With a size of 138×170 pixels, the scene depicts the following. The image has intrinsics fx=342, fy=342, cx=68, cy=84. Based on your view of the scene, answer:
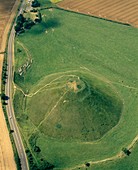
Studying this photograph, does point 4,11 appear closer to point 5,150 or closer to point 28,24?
point 28,24

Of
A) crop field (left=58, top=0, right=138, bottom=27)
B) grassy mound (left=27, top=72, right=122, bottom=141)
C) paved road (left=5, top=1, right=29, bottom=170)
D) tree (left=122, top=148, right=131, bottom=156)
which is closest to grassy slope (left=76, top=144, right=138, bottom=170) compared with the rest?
tree (left=122, top=148, right=131, bottom=156)

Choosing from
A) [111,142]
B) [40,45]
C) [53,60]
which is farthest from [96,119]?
[40,45]

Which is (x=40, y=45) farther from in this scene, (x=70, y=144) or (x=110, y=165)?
(x=110, y=165)

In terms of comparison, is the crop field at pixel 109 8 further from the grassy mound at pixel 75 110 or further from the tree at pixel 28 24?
the grassy mound at pixel 75 110

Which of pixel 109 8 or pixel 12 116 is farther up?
pixel 109 8

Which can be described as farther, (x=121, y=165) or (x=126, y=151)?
(x=126, y=151)

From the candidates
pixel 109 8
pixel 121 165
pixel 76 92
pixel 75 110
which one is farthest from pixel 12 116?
pixel 109 8

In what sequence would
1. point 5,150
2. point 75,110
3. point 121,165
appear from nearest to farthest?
point 121,165 < point 5,150 < point 75,110

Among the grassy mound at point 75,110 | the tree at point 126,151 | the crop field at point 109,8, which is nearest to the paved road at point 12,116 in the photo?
the grassy mound at point 75,110
